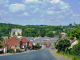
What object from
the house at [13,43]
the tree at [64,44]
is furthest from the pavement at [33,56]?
the house at [13,43]

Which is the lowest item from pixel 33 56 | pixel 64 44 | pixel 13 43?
pixel 33 56

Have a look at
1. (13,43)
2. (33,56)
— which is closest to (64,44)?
(33,56)

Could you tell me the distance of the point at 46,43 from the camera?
11138 centimetres

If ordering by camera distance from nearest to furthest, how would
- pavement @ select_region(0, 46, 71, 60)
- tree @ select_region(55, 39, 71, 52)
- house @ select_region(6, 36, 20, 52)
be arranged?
pavement @ select_region(0, 46, 71, 60)
tree @ select_region(55, 39, 71, 52)
house @ select_region(6, 36, 20, 52)

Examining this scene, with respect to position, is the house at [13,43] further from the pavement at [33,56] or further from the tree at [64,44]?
the tree at [64,44]

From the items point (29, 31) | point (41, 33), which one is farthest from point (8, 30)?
point (41, 33)

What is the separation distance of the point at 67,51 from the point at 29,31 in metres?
118

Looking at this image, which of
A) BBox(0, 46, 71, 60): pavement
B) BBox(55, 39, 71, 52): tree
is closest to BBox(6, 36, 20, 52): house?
BBox(0, 46, 71, 60): pavement

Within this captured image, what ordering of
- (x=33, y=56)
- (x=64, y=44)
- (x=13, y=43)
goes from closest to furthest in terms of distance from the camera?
(x=33, y=56)
(x=64, y=44)
(x=13, y=43)

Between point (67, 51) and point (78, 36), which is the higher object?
point (78, 36)

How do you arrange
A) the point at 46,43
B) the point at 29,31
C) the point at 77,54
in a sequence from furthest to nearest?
the point at 29,31 → the point at 46,43 → the point at 77,54

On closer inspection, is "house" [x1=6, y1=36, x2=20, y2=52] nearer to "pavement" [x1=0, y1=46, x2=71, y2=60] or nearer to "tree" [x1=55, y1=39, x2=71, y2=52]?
"pavement" [x1=0, y1=46, x2=71, y2=60]

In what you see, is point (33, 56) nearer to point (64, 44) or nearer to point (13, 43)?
point (64, 44)

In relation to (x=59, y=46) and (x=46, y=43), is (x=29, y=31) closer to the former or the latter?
(x=46, y=43)
